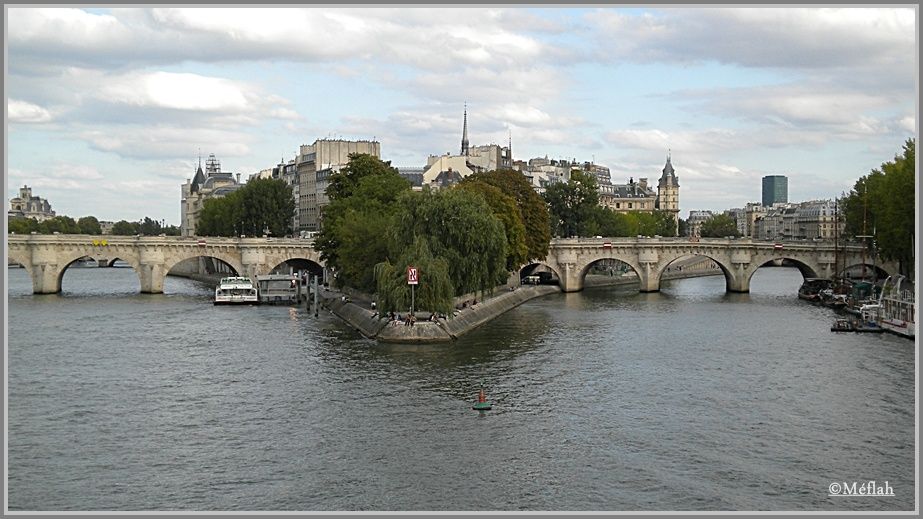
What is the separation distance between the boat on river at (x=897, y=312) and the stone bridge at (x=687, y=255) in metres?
25.6

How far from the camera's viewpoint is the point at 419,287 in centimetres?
5591

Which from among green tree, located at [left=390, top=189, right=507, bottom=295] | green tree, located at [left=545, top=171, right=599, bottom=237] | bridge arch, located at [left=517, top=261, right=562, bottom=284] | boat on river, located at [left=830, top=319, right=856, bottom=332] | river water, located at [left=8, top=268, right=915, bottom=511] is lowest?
river water, located at [left=8, top=268, right=915, bottom=511]

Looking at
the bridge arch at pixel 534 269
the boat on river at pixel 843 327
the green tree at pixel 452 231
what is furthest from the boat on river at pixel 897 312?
the bridge arch at pixel 534 269

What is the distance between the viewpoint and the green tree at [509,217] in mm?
76875

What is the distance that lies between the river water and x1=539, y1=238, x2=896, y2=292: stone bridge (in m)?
31.7

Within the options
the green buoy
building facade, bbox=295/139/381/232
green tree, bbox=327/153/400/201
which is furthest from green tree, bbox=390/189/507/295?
building facade, bbox=295/139/381/232

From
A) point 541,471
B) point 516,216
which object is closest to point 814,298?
point 516,216

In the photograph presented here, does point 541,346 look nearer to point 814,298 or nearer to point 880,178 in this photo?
point 814,298

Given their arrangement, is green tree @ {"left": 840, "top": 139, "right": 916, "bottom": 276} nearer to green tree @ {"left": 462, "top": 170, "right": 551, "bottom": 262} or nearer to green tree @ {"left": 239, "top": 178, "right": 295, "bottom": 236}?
green tree @ {"left": 462, "top": 170, "right": 551, "bottom": 262}

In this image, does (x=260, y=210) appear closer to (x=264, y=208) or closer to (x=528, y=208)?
(x=264, y=208)

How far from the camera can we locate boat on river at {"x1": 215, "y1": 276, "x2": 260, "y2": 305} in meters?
80.5

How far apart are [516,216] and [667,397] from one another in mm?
40427

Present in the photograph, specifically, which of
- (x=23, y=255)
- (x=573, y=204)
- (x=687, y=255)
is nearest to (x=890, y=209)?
(x=687, y=255)

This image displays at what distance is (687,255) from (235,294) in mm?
36636
